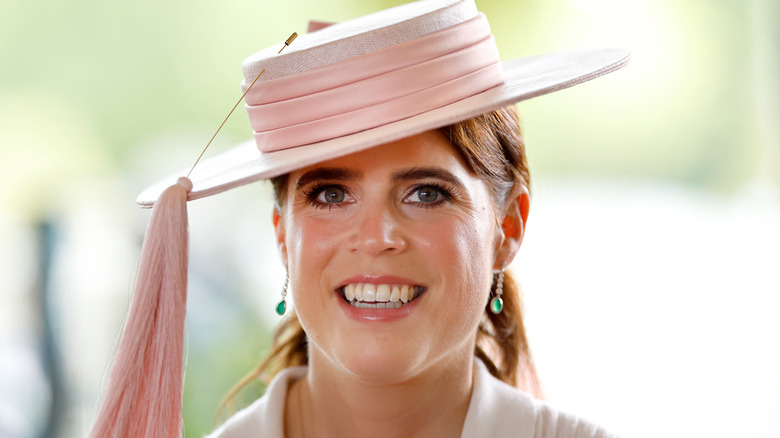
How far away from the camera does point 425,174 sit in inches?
44.6

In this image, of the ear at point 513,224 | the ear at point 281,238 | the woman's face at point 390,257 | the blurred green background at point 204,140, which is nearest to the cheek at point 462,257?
the woman's face at point 390,257

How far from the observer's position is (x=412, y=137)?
3.73 feet

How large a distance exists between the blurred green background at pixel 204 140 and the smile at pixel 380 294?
56.5 inches

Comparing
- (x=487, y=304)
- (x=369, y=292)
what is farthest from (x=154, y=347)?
(x=487, y=304)

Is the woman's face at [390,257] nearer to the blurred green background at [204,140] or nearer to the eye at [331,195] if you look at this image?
the eye at [331,195]

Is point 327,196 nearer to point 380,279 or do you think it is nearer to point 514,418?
point 380,279

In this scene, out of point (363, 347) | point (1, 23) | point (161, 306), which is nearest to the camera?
point (161, 306)

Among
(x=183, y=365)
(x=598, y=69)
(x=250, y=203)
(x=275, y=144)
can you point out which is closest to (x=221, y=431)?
(x=183, y=365)

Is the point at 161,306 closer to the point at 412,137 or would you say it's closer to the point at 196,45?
the point at 412,137

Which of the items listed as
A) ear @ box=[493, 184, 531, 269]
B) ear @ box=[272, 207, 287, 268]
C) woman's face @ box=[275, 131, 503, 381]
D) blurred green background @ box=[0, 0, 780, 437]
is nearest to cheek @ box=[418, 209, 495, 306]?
woman's face @ box=[275, 131, 503, 381]

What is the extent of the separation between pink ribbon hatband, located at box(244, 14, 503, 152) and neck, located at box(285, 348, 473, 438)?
378 mm

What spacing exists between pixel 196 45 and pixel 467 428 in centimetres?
175

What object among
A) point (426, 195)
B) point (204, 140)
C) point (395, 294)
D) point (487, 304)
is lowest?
point (487, 304)

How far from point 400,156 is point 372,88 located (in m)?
0.13
